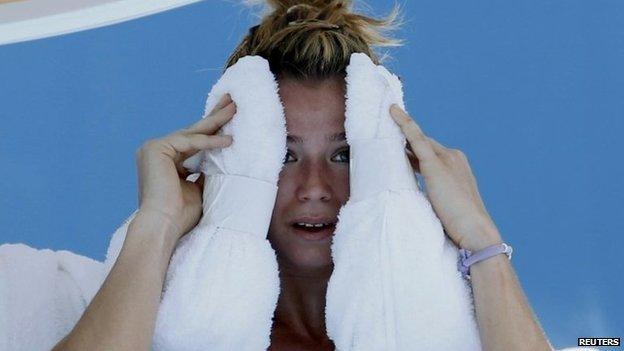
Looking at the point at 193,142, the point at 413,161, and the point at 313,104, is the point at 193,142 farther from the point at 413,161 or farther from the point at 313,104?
the point at 413,161

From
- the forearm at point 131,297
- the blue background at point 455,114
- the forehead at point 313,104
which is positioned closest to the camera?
the forearm at point 131,297

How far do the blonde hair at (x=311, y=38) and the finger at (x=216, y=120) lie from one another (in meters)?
0.16

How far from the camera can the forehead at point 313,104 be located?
126cm

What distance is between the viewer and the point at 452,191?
1.15 m

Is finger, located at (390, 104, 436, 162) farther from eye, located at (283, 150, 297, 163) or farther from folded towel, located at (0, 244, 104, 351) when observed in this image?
folded towel, located at (0, 244, 104, 351)

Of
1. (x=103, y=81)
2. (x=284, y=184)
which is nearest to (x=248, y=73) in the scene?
(x=284, y=184)

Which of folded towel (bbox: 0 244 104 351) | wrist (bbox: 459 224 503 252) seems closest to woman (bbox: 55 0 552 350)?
wrist (bbox: 459 224 503 252)

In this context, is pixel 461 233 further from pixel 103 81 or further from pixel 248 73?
pixel 103 81

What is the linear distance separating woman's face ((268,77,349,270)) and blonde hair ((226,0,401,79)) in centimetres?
9

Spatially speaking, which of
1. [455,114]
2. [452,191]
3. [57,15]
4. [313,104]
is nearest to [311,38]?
[313,104]

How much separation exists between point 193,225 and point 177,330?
0.18 m

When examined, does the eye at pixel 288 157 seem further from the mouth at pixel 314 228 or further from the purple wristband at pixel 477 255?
the purple wristband at pixel 477 255

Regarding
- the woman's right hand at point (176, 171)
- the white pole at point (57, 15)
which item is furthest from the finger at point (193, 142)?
the white pole at point (57, 15)

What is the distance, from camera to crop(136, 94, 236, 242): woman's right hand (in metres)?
1.16
